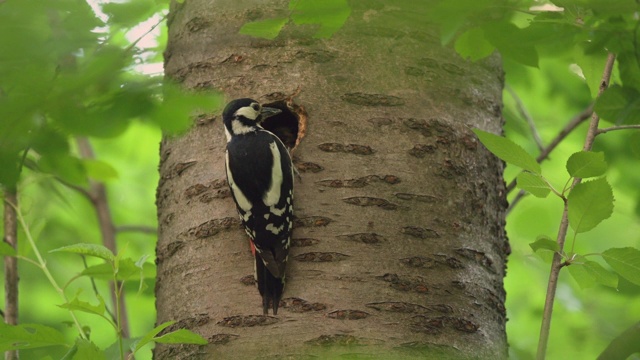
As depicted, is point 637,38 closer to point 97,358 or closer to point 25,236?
point 97,358

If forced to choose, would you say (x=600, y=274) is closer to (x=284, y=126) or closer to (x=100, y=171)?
(x=284, y=126)

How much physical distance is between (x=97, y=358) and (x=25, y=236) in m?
1.05

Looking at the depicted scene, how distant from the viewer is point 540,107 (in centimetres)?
466

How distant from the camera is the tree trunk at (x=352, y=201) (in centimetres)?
226

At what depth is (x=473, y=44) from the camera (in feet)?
7.10

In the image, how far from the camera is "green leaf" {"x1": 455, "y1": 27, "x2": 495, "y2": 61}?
215 centimetres

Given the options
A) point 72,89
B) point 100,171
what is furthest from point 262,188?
point 72,89

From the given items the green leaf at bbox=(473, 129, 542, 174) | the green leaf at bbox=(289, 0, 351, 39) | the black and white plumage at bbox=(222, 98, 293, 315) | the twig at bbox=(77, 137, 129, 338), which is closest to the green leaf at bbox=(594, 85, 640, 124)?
the green leaf at bbox=(473, 129, 542, 174)

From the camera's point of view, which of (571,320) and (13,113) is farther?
(571,320)

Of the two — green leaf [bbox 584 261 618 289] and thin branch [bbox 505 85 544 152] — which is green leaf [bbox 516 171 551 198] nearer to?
green leaf [bbox 584 261 618 289]

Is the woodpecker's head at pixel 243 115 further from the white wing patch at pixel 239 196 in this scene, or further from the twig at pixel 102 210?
the twig at pixel 102 210

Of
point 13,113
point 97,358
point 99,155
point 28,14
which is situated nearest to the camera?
point 13,113

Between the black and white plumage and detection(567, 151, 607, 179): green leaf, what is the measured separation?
2.88 feet

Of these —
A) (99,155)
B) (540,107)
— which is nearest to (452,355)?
(540,107)
